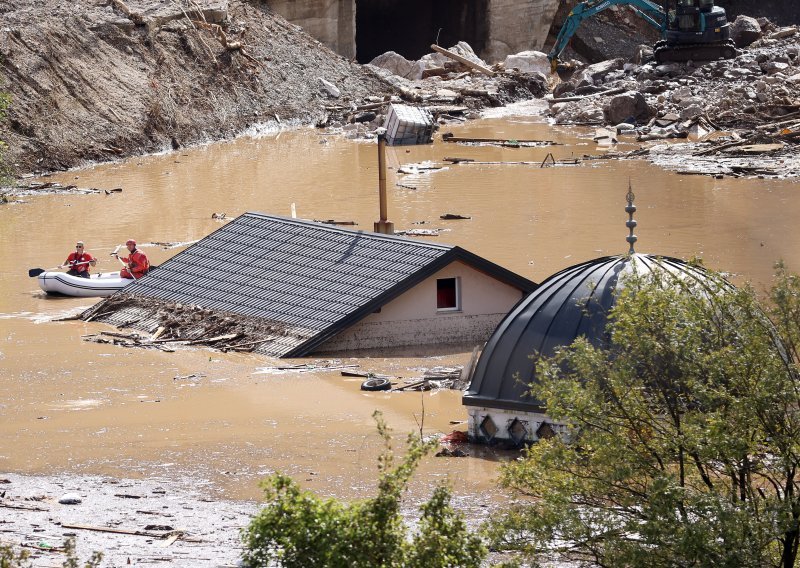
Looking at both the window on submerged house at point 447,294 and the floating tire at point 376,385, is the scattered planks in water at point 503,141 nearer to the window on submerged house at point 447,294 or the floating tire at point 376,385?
the window on submerged house at point 447,294

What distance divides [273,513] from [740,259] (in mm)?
23162

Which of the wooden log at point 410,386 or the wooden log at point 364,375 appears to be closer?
the wooden log at point 410,386

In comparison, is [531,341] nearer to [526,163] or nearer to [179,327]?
[179,327]

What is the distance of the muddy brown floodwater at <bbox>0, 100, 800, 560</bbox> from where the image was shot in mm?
17469

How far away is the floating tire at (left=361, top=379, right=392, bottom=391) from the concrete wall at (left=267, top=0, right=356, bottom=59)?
44.0 m

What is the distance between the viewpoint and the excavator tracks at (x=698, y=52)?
59.7 metres

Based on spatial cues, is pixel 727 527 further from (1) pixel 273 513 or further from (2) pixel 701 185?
(2) pixel 701 185

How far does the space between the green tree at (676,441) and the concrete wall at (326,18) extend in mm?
53697

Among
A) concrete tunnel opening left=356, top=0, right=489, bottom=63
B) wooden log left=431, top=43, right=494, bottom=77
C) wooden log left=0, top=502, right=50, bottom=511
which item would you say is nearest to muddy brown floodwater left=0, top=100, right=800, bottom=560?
wooden log left=0, top=502, right=50, bottom=511

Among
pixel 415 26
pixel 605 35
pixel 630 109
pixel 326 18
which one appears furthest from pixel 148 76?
pixel 605 35

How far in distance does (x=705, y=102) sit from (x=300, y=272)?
33823 millimetres

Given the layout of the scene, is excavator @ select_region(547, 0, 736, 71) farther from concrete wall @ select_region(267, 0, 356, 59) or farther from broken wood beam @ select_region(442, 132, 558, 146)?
concrete wall @ select_region(267, 0, 356, 59)

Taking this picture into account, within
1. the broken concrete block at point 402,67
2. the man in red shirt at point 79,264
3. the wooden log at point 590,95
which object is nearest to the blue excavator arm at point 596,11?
the wooden log at point 590,95

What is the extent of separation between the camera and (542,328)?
17.1 meters
